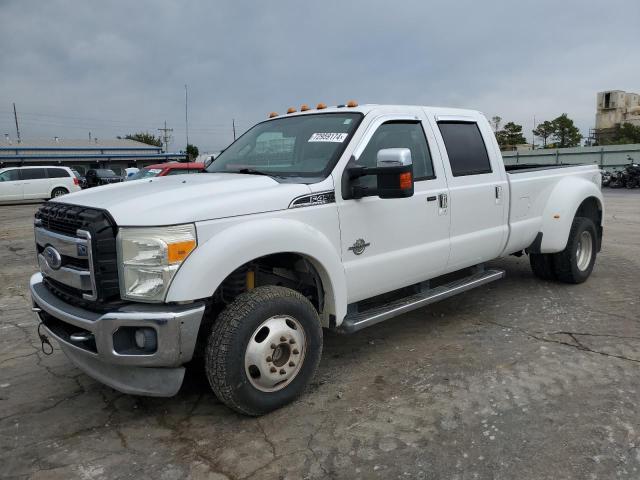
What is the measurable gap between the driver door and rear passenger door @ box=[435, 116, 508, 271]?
149 mm

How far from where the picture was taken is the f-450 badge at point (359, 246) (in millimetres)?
3643

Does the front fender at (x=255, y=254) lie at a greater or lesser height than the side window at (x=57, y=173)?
lesser

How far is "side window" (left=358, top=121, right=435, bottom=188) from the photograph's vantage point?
388 cm

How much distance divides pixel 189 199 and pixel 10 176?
2296cm

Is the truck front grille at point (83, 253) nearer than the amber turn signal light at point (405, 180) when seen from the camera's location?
Yes

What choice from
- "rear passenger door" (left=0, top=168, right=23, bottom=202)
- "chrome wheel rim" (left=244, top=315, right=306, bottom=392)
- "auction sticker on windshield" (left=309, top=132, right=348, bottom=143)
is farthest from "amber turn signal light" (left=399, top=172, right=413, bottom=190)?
"rear passenger door" (left=0, top=168, right=23, bottom=202)

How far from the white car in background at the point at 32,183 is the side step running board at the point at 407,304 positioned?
69.3 ft

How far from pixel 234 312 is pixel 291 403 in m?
0.80

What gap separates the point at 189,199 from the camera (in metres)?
3.04

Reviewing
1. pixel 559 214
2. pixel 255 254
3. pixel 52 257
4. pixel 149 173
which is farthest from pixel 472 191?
pixel 149 173

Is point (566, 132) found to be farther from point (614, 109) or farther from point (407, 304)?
point (407, 304)

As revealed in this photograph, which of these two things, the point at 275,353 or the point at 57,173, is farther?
the point at 57,173

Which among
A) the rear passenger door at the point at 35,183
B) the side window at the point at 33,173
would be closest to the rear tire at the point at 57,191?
the rear passenger door at the point at 35,183

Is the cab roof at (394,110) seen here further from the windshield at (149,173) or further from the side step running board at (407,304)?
the windshield at (149,173)
